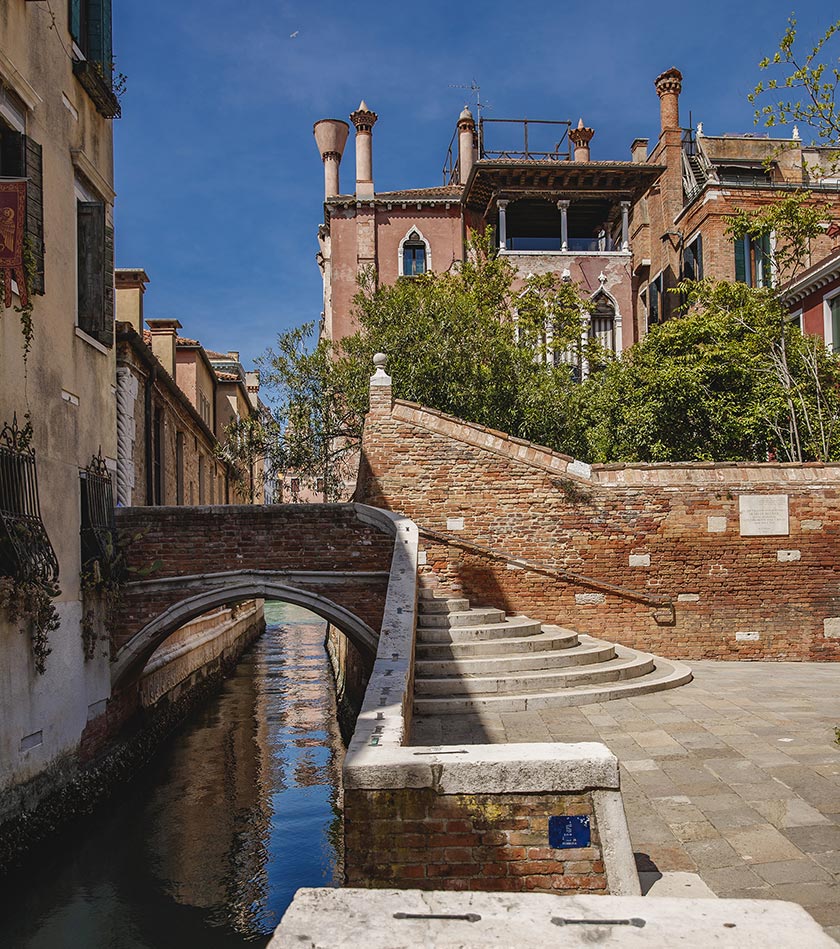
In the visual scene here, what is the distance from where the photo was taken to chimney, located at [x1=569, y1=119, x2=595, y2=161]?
27281 millimetres

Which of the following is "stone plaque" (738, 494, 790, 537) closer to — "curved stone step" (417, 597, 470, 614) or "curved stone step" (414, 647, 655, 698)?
"curved stone step" (414, 647, 655, 698)

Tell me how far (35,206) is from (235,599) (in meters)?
5.10

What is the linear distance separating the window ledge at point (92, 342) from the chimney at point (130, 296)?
242 inches

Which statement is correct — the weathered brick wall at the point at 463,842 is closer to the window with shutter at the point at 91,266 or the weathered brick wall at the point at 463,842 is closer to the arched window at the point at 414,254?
the window with shutter at the point at 91,266

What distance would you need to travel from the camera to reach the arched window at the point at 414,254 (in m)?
25.4

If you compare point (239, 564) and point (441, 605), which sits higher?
point (239, 564)

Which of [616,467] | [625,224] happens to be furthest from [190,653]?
[625,224]

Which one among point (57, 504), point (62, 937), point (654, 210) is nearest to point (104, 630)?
point (57, 504)

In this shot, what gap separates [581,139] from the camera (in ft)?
89.9

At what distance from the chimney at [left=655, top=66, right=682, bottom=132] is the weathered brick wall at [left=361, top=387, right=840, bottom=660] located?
18.0 metres

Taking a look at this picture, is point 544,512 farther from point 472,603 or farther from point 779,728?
point 779,728

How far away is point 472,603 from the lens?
10.7 meters

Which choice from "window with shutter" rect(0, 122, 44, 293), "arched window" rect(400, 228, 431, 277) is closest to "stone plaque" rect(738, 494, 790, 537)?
"window with shutter" rect(0, 122, 44, 293)

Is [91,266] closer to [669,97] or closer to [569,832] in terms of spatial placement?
[569,832]
